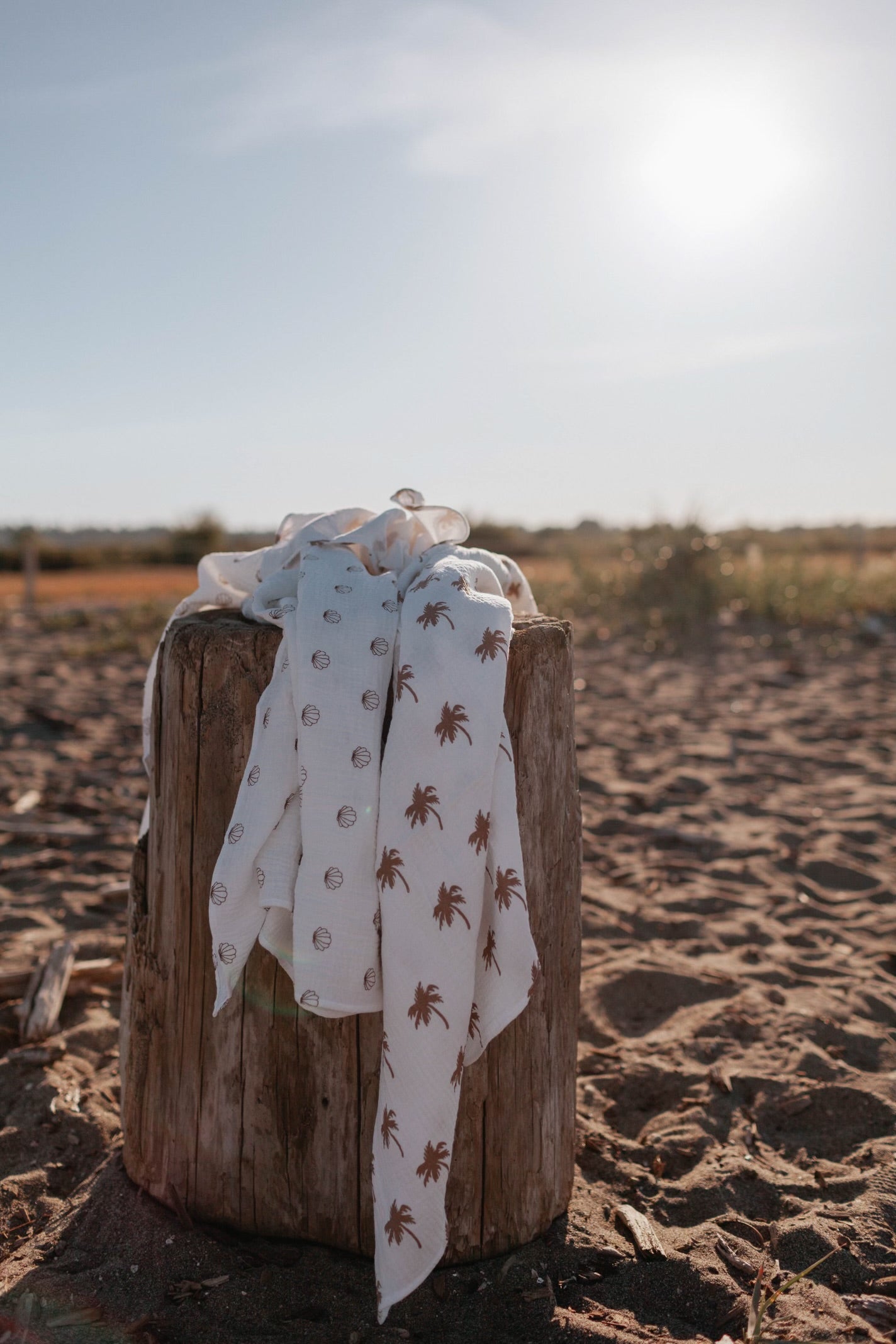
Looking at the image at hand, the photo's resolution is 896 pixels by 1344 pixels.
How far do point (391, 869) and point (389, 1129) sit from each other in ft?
1.64

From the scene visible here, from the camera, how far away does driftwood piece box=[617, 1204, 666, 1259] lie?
6.93 ft

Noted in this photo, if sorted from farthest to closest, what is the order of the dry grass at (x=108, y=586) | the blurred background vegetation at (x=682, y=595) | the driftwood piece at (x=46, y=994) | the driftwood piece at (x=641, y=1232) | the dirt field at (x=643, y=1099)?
the dry grass at (x=108, y=586) → the blurred background vegetation at (x=682, y=595) → the driftwood piece at (x=46, y=994) → the driftwood piece at (x=641, y=1232) → the dirt field at (x=643, y=1099)

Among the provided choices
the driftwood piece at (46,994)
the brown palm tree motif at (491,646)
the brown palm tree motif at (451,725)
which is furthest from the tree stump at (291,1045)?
the driftwood piece at (46,994)

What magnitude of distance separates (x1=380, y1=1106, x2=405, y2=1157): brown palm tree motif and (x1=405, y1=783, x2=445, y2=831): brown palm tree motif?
1.80ft

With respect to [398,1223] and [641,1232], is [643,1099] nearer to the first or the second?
[641,1232]

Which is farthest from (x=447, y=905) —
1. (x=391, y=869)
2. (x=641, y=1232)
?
(x=641, y=1232)

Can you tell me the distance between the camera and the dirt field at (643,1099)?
1.95 m

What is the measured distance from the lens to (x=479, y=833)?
1878mm

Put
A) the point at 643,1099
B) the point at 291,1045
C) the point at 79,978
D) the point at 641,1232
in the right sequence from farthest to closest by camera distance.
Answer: the point at 79,978, the point at 643,1099, the point at 641,1232, the point at 291,1045

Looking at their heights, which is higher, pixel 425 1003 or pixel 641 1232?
pixel 425 1003

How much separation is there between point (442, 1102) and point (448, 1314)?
0.45m

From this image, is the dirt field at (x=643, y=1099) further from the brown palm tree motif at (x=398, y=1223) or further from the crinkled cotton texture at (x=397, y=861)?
the crinkled cotton texture at (x=397, y=861)

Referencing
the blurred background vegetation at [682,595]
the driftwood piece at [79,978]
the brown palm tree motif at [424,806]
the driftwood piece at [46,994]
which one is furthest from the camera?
the blurred background vegetation at [682,595]

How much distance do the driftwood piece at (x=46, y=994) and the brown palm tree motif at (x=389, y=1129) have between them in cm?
157
